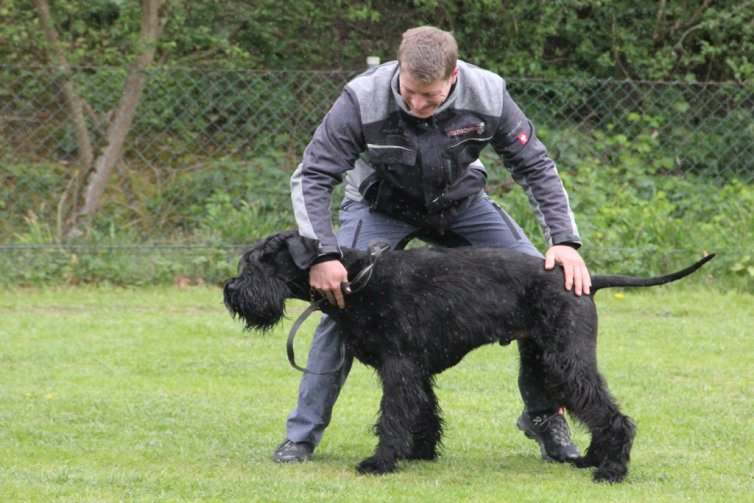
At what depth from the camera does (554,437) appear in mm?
5199

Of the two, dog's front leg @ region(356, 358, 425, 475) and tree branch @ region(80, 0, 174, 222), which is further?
tree branch @ region(80, 0, 174, 222)

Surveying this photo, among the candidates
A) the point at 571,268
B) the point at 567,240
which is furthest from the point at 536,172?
the point at 571,268

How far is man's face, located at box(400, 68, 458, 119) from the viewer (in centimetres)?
455

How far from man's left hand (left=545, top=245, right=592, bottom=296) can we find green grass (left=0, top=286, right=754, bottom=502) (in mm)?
790

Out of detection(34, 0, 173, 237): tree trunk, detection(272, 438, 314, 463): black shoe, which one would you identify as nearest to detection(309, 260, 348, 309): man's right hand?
detection(272, 438, 314, 463): black shoe

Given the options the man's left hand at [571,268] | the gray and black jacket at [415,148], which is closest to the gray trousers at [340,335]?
the gray and black jacket at [415,148]

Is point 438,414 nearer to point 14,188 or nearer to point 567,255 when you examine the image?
point 567,255

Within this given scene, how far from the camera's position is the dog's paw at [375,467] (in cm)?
488

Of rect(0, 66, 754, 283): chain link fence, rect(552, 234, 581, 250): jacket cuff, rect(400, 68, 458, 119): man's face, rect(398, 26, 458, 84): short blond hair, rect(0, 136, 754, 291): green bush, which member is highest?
rect(398, 26, 458, 84): short blond hair

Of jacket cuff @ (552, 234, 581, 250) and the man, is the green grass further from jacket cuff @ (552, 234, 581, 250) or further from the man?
jacket cuff @ (552, 234, 581, 250)

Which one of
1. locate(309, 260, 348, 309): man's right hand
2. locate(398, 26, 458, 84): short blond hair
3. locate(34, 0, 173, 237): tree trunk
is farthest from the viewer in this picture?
locate(34, 0, 173, 237): tree trunk

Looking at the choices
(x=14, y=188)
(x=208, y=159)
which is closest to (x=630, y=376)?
(x=208, y=159)

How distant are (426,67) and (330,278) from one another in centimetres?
92

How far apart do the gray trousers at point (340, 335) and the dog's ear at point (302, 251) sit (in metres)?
0.35
